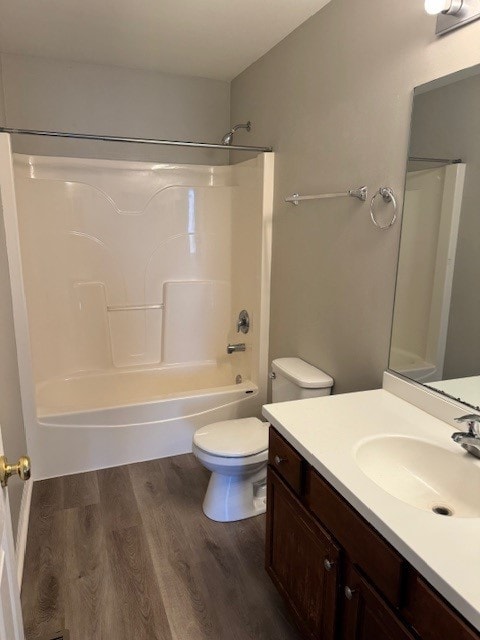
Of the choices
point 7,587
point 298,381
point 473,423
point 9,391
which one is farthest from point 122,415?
point 473,423

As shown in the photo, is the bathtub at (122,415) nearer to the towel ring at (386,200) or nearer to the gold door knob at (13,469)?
the towel ring at (386,200)

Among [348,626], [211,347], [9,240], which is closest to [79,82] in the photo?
[9,240]

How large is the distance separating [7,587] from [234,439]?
128cm

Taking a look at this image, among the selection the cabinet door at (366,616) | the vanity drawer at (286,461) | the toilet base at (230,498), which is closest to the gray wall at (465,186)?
the vanity drawer at (286,461)

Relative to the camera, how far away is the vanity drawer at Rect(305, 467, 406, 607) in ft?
3.23

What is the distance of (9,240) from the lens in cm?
232

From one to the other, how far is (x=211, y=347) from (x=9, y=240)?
164cm

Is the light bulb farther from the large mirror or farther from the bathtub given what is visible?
the bathtub

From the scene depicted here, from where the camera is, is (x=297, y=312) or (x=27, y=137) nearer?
(x=297, y=312)

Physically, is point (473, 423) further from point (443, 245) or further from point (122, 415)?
point (122, 415)

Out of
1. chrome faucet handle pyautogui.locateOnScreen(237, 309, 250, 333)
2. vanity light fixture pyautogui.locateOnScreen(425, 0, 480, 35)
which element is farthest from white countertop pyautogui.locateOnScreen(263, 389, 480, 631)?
chrome faucet handle pyautogui.locateOnScreen(237, 309, 250, 333)

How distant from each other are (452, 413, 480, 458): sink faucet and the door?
1182 millimetres

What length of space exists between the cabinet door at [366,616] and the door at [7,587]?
32.0 inches

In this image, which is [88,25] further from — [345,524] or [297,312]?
[345,524]
